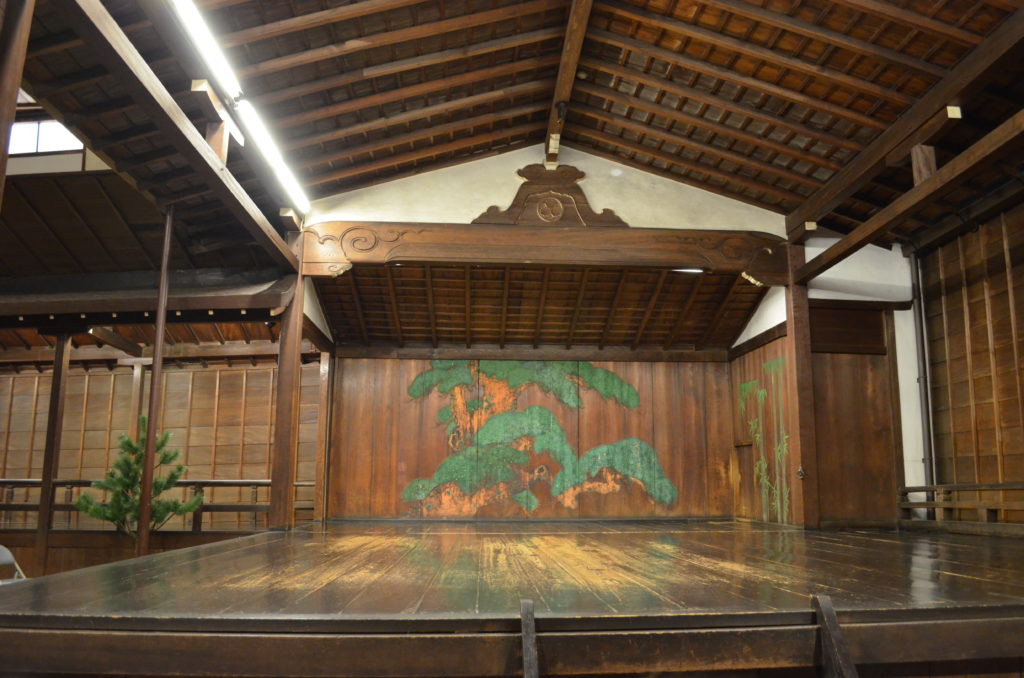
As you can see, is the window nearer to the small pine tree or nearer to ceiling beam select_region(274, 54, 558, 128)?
the small pine tree

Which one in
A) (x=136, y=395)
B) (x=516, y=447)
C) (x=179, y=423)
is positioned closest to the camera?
(x=516, y=447)

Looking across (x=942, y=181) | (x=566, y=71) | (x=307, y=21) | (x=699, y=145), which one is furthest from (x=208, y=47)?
(x=942, y=181)

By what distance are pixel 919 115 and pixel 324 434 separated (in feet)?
25.1

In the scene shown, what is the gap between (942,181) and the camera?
581cm

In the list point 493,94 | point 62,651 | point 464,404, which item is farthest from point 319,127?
point 62,651

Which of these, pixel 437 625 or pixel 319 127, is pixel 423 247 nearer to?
pixel 319 127

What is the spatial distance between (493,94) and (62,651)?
19.7ft

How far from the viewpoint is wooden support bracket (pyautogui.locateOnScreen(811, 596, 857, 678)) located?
9.27 feet

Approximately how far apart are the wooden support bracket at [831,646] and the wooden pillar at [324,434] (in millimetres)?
7831

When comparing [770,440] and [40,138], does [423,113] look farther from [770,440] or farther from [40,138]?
[770,440]

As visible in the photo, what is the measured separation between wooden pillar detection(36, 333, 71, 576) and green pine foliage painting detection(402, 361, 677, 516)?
13.6ft

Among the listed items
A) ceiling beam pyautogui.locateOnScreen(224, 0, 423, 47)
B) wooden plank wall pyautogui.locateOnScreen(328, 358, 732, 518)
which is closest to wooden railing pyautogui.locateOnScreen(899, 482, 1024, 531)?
wooden plank wall pyautogui.locateOnScreen(328, 358, 732, 518)

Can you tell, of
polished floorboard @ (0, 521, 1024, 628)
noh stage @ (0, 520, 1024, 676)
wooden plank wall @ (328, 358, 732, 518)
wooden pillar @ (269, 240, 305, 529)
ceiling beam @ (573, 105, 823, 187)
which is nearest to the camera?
noh stage @ (0, 520, 1024, 676)

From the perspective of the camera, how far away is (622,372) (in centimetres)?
1068
